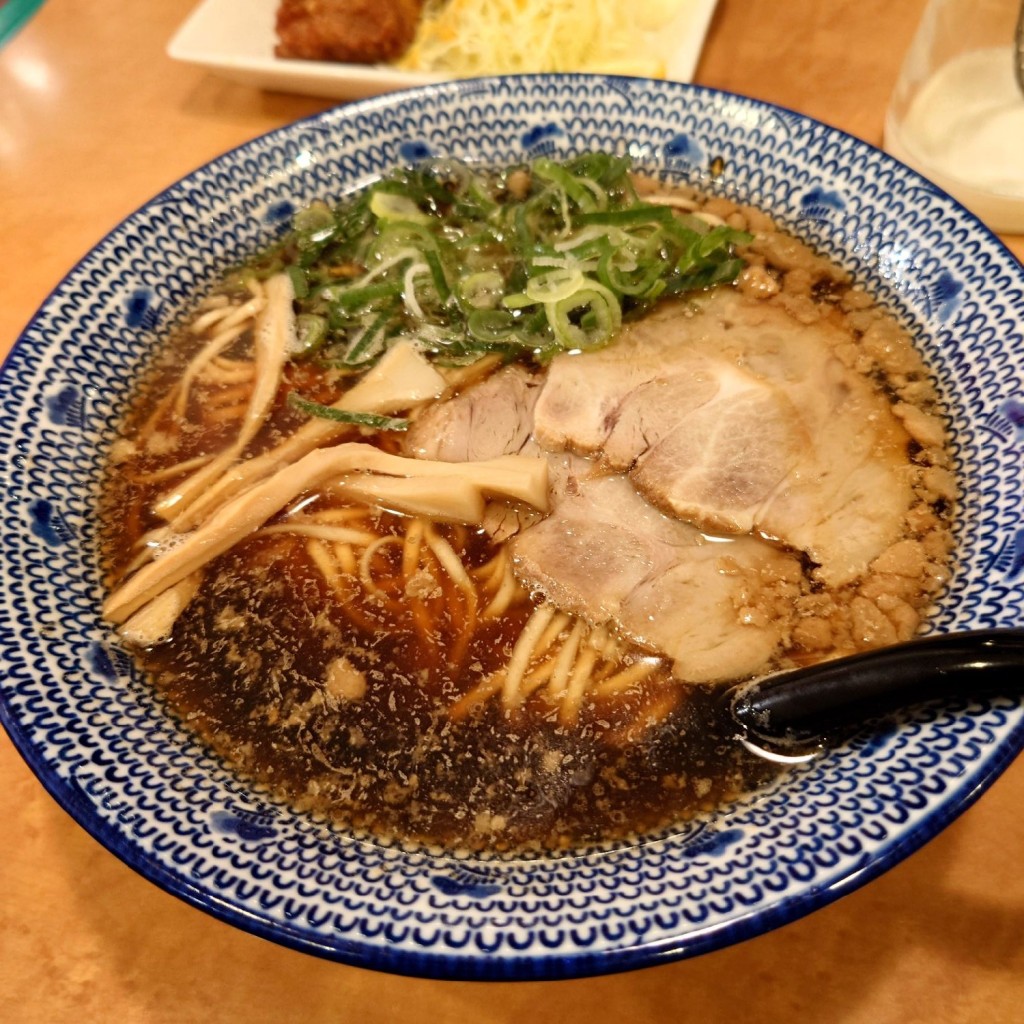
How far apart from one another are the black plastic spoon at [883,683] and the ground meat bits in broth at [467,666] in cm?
8

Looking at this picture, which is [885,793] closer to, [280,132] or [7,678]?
[7,678]

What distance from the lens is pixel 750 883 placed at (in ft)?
3.41

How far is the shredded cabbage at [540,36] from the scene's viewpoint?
8.70 feet

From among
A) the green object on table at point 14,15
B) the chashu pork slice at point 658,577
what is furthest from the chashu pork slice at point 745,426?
the green object on table at point 14,15

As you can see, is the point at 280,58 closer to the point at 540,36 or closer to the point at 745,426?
the point at 540,36

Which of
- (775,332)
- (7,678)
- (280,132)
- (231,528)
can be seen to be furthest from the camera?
(280,132)

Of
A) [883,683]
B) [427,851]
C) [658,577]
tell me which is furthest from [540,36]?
[427,851]

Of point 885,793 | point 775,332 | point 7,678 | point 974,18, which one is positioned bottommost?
point 7,678

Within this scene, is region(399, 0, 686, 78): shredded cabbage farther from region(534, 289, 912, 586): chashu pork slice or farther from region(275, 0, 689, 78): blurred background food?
region(534, 289, 912, 586): chashu pork slice

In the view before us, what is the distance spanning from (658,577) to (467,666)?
→ 1.31 ft

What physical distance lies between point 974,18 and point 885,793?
2313mm

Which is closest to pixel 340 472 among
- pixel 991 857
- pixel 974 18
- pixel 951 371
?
pixel 951 371

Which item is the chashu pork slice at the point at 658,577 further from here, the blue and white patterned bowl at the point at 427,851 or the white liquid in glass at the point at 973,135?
the white liquid in glass at the point at 973,135

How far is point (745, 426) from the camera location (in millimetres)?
1646
